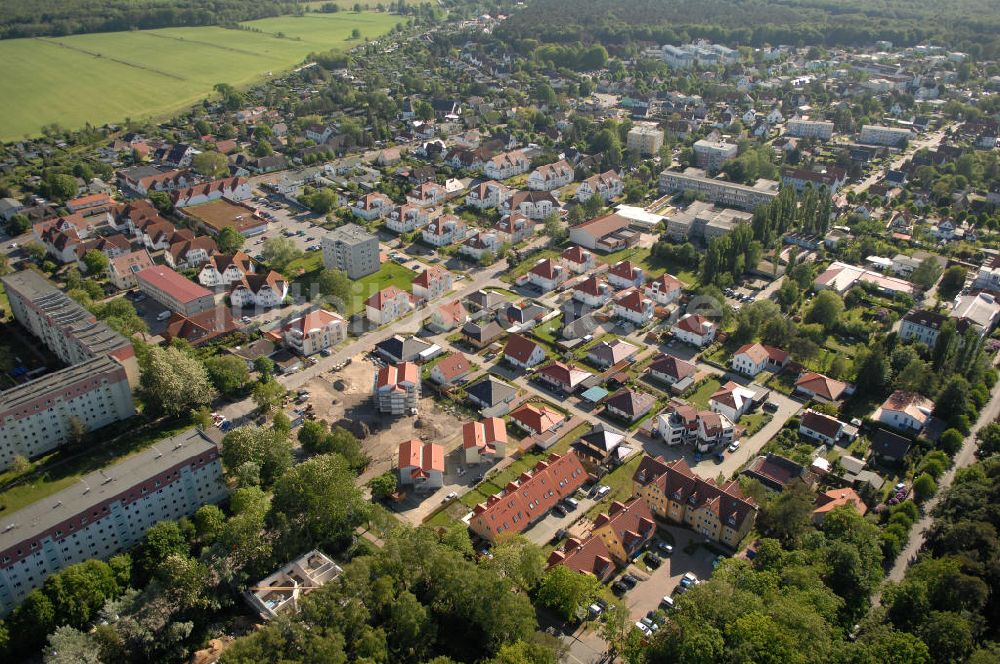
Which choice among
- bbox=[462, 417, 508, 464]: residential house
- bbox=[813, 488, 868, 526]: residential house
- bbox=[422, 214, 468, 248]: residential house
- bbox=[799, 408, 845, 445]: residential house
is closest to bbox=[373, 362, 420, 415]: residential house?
bbox=[462, 417, 508, 464]: residential house

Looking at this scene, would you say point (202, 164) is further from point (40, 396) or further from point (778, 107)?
point (778, 107)

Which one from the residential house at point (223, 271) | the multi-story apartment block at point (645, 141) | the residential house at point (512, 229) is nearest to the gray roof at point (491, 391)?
the residential house at point (512, 229)

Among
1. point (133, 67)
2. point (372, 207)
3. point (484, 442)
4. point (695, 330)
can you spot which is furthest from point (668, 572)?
point (133, 67)

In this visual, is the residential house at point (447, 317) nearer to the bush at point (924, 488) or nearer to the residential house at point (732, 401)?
the residential house at point (732, 401)

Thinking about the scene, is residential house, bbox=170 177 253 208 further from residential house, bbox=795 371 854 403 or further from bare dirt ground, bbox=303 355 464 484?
residential house, bbox=795 371 854 403

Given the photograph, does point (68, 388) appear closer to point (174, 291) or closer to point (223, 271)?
point (174, 291)

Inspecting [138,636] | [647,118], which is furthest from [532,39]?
[138,636]
